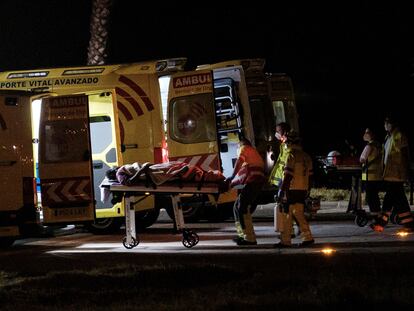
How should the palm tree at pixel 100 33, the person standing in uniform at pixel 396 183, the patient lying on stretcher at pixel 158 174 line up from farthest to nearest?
1. the palm tree at pixel 100 33
2. the person standing in uniform at pixel 396 183
3. the patient lying on stretcher at pixel 158 174

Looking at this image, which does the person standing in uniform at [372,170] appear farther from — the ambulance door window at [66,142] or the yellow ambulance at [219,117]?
the ambulance door window at [66,142]

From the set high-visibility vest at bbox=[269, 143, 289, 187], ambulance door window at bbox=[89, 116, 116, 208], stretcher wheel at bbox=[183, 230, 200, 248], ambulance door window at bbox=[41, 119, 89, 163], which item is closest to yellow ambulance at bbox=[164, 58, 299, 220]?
→ ambulance door window at bbox=[89, 116, 116, 208]

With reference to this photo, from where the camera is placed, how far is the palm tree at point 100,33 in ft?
67.4

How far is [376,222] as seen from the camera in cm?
1238

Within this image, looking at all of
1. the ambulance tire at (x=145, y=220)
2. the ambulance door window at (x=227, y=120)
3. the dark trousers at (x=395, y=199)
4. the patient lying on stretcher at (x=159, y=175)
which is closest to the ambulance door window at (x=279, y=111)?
the ambulance door window at (x=227, y=120)

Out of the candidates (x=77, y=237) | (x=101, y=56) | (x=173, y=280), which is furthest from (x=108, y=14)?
(x=173, y=280)

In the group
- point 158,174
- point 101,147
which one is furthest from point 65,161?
point 158,174

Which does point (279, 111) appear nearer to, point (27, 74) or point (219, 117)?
point (219, 117)

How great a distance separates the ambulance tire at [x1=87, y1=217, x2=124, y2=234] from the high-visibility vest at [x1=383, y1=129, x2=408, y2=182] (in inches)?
185

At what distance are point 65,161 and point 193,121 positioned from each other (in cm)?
311

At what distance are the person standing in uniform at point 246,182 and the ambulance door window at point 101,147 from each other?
9.95ft

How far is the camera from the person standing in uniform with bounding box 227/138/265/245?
11.4 meters

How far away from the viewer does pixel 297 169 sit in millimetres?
11047

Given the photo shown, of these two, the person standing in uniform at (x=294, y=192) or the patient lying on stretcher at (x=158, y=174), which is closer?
the patient lying on stretcher at (x=158, y=174)
